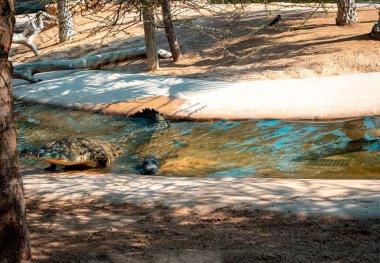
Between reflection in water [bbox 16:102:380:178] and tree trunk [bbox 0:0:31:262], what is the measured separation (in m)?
4.27

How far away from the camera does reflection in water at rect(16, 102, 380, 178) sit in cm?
805

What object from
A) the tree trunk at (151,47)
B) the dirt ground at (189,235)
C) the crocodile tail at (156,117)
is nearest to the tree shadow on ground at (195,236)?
the dirt ground at (189,235)

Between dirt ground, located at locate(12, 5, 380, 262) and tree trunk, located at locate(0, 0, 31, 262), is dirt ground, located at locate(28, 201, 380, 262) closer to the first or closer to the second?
dirt ground, located at locate(12, 5, 380, 262)

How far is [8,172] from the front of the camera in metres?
3.96

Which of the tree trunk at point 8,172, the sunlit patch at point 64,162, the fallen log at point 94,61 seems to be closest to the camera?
the tree trunk at point 8,172

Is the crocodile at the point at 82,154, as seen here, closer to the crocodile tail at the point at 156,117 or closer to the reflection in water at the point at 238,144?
the reflection in water at the point at 238,144

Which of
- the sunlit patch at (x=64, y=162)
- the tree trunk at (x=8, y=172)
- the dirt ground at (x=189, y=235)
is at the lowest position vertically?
the sunlit patch at (x=64, y=162)

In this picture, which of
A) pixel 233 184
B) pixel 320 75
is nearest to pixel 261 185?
pixel 233 184

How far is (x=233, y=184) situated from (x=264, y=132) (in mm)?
3458

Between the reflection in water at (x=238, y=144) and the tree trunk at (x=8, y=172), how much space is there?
14.0 feet

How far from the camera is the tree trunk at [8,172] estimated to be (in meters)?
3.94

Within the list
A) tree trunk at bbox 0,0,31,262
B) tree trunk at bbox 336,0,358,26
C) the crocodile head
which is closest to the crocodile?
the crocodile head

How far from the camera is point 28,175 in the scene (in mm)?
7883

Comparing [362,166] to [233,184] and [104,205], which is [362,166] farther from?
[104,205]
